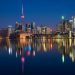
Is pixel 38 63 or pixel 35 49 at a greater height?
pixel 38 63

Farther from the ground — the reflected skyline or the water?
the water

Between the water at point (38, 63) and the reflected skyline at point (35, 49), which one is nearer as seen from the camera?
the water at point (38, 63)

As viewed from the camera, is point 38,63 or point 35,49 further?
point 35,49

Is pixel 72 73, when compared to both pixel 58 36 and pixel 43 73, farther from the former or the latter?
pixel 58 36

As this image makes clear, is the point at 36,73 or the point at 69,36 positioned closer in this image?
the point at 36,73

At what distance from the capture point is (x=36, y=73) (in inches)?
534

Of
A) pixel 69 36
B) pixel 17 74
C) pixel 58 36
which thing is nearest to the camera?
pixel 17 74

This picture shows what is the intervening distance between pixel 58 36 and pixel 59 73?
115445mm

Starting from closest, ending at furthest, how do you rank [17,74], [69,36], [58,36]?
1. [17,74]
2. [69,36]
3. [58,36]

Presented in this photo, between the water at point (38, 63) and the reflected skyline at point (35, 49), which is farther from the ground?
the water at point (38, 63)

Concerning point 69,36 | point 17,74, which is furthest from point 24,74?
point 69,36

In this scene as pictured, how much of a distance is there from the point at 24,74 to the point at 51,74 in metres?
1.32

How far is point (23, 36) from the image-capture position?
120188mm

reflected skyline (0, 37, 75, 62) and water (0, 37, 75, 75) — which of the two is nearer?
water (0, 37, 75, 75)
